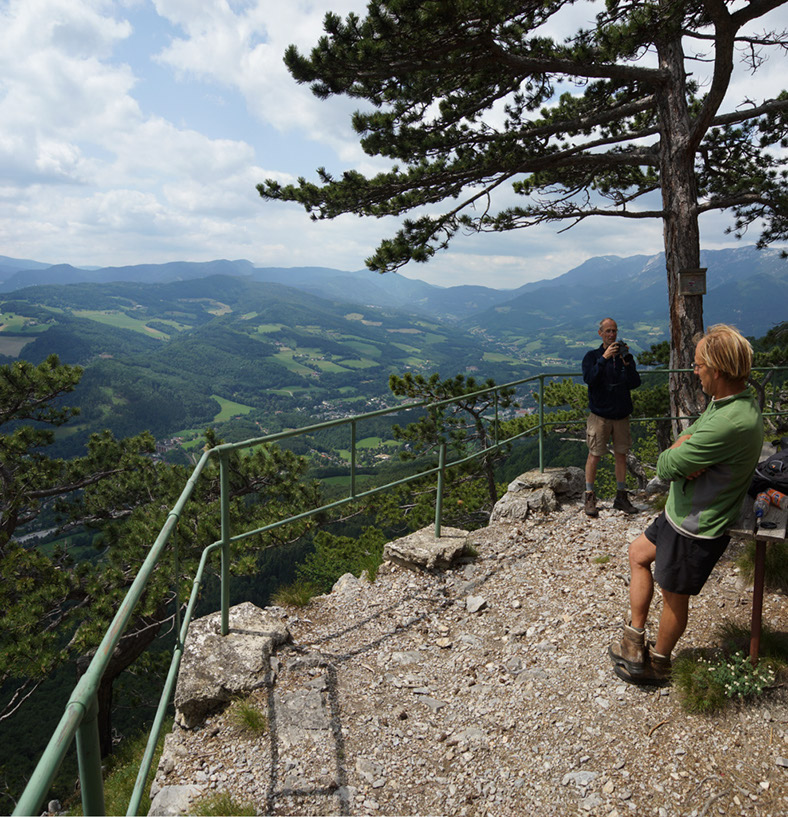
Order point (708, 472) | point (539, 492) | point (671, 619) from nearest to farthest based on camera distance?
point (708, 472)
point (671, 619)
point (539, 492)

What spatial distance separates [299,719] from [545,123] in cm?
→ 897

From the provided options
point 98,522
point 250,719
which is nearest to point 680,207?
point 250,719

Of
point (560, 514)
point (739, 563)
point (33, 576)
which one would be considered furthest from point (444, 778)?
point (33, 576)

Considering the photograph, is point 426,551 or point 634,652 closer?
point 634,652

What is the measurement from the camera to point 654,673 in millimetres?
3488

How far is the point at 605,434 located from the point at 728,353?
3.41 m

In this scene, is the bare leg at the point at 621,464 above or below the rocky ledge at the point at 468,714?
above

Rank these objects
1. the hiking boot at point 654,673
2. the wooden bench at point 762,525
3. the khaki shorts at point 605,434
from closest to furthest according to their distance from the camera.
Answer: the wooden bench at point 762,525 → the hiking boot at point 654,673 → the khaki shorts at point 605,434

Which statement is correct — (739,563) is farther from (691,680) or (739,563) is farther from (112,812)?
(112,812)

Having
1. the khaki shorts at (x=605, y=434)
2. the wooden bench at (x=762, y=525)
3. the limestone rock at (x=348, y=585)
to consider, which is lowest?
the limestone rock at (x=348, y=585)

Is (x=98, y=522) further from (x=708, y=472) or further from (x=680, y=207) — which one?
(x=708, y=472)

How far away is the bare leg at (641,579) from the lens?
10.8 ft

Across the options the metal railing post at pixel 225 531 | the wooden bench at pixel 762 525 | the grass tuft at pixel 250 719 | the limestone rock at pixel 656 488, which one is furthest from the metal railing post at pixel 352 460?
the limestone rock at pixel 656 488

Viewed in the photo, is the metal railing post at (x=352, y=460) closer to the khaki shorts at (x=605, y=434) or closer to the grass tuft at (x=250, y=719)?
the grass tuft at (x=250, y=719)
